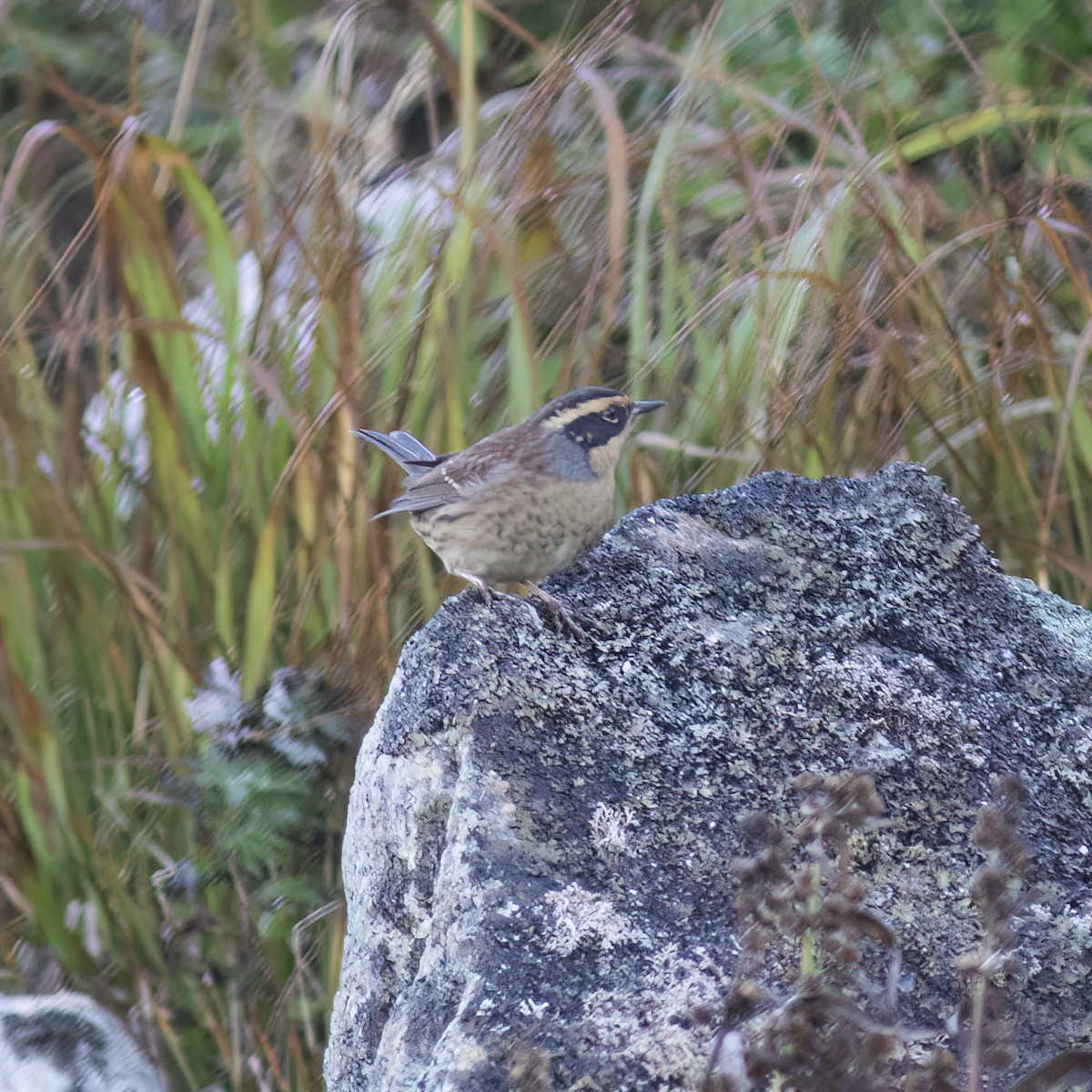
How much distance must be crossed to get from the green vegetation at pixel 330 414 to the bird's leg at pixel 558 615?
2.58 ft

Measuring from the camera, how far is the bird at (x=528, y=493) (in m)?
2.45

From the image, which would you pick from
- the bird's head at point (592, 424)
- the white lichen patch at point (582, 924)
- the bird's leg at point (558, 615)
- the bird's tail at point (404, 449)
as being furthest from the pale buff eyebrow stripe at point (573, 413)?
the white lichen patch at point (582, 924)

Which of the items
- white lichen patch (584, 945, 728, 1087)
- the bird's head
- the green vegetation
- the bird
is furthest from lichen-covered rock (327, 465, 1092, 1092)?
the green vegetation

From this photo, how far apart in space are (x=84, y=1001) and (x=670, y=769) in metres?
1.60

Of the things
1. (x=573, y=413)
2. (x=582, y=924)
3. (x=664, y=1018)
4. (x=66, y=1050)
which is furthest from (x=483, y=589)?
(x=66, y=1050)

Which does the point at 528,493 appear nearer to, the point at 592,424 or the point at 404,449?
the point at 592,424

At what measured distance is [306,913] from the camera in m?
2.84

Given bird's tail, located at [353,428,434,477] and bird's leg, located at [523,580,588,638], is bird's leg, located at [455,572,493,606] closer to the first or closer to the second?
bird's leg, located at [523,580,588,638]

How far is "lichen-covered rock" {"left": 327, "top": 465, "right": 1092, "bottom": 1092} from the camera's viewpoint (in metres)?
1.74

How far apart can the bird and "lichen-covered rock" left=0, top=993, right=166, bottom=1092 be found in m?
1.25

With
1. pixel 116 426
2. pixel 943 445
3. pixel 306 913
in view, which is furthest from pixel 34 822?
pixel 943 445

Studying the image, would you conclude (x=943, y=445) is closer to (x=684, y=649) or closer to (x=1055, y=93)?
(x=684, y=649)

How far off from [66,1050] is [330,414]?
4.80ft

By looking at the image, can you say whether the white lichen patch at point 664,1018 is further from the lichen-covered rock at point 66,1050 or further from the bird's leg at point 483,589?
the lichen-covered rock at point 66,1050
